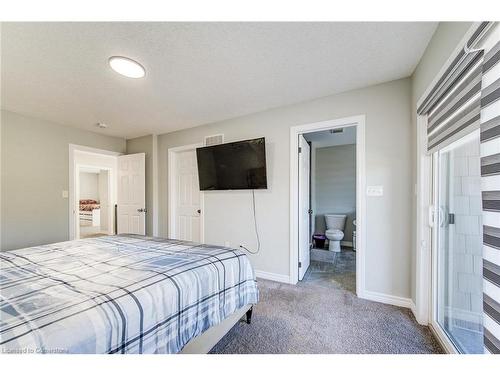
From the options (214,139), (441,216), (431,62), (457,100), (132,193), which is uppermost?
(431,62)

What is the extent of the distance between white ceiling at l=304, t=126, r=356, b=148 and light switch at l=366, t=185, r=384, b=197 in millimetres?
1659

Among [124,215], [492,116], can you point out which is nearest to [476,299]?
[492,116]

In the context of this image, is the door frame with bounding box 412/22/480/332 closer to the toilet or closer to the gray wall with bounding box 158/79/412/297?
the gray wall with bounding box 158/79/412/297

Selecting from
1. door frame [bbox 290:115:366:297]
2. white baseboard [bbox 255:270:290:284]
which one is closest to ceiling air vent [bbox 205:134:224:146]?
door frame [bbox 290:115:366:297]

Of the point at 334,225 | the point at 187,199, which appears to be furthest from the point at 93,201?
the point at 334,225

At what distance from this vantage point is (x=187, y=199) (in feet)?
12.2

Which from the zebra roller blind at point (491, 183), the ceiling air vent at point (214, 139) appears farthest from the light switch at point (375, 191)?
the ceiling air vent at point (214, 139)

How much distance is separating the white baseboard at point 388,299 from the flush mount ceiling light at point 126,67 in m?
3.18

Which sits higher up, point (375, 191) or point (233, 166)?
point (233, 166)

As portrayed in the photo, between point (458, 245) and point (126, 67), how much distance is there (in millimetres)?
3076

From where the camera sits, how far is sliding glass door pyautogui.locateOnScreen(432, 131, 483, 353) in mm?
1370

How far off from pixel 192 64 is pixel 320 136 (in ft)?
9.32

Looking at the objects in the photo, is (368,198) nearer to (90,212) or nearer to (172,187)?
(172,187)

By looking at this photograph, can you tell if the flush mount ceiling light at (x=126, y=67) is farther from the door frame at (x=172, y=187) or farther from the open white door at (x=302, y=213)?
the open white door at (x=302, y=213)
